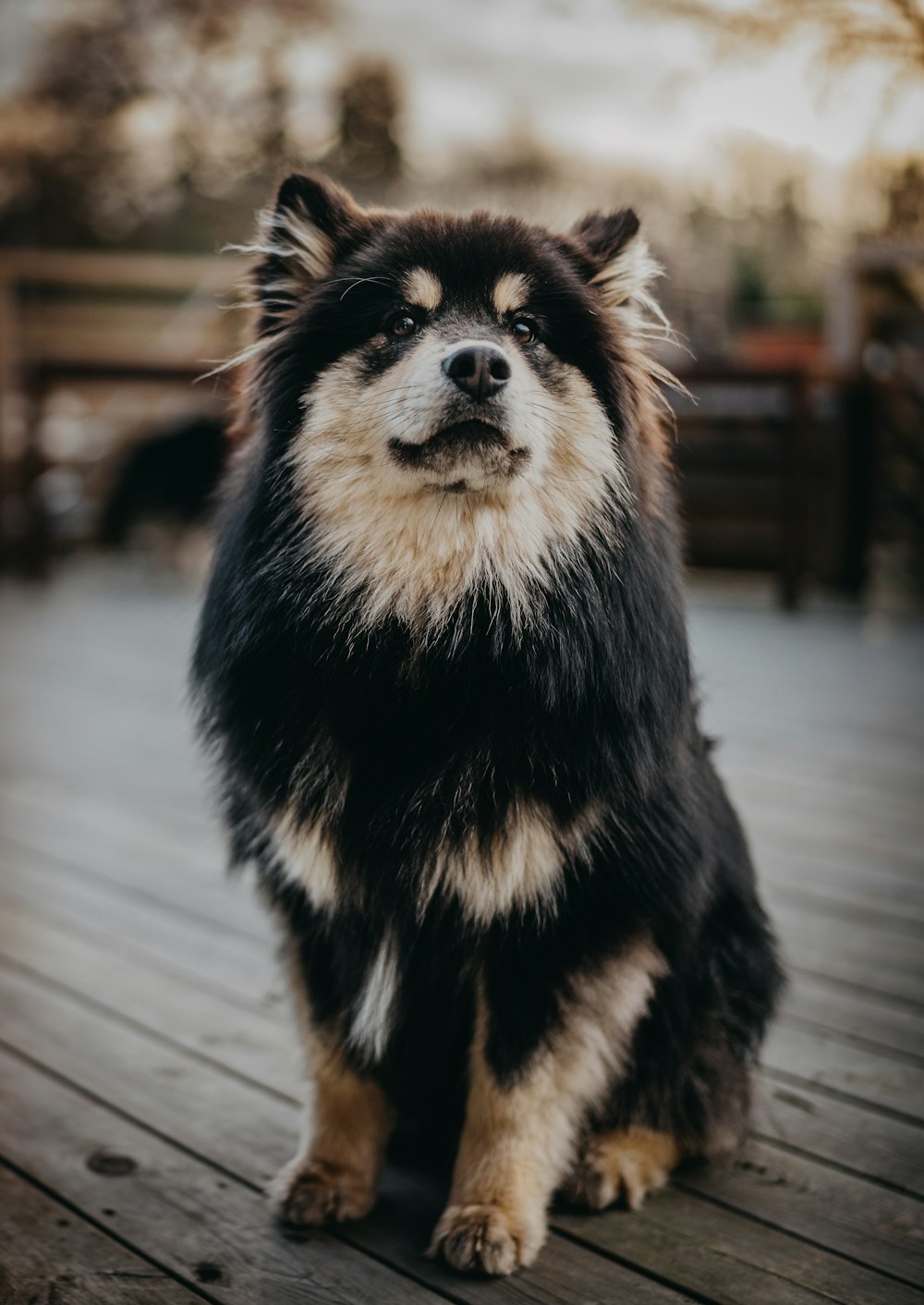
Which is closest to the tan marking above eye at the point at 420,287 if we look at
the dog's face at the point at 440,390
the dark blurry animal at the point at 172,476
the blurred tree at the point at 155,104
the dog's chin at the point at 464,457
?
the dog's face at the point at 440,390

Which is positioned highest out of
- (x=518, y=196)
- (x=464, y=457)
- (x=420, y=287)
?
(x=518, y=196)

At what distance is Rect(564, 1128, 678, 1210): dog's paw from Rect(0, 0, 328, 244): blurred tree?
1360cm

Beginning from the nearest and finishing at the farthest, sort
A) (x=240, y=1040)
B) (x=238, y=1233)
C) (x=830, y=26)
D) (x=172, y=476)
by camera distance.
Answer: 1. (x=238, y=1233)
2. (x=240, y=1040)
3. (x=830, y=26)
4. (x=172, y=476)

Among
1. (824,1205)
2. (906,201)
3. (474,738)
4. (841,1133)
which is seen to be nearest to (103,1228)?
(474,738)

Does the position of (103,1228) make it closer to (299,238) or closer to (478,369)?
(478,369)

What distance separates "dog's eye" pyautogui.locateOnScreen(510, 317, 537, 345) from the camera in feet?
5.65

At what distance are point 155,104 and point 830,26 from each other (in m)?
11.4

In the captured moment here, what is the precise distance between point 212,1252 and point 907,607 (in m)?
6.06

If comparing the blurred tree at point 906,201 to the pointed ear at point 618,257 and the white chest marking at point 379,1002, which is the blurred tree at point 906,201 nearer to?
the pointed ear at point 618,257

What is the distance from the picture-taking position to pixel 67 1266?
146cm

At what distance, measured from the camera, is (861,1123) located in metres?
1.84

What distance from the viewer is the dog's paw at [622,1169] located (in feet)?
5.35

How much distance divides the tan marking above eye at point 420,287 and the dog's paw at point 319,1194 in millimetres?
1195

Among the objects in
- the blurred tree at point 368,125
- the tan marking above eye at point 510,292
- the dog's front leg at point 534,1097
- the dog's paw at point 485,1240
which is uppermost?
the blurred tree at point 368,125
